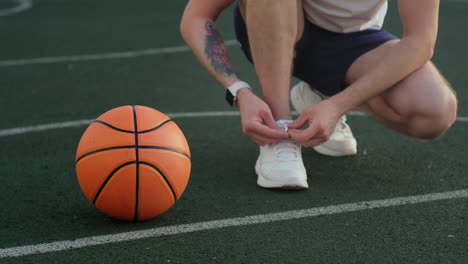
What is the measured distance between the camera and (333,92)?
4.09m

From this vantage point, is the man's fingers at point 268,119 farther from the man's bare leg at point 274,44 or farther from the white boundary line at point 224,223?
the white boundary line at point 224,223

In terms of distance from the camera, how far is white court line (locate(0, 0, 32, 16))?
9627 mm

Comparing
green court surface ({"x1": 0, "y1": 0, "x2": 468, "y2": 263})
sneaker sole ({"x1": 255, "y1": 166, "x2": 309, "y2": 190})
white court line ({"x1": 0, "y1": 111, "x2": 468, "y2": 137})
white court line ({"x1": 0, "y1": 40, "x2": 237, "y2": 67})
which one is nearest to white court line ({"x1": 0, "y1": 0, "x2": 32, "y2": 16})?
white court line ({"x1": 0, "y1": 40, "x2": 237, "y2": 67})

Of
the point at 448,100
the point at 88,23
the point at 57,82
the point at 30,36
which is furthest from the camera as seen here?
the point at 88,23

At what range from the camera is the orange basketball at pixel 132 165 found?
3082 mm

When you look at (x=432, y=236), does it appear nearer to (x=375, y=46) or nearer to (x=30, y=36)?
(x=375, y=46)

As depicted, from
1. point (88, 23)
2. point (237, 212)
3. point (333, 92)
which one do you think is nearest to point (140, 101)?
point (333, 92)

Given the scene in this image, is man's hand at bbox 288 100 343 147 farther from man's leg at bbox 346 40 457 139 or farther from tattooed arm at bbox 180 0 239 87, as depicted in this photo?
tattooed arm at bbox 180 0 239 87

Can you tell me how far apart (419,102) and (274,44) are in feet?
2.69

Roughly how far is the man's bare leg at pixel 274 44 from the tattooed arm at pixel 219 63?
124 mm

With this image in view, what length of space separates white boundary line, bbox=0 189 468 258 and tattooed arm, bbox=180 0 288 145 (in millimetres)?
426

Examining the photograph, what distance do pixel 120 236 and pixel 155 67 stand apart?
3.82m

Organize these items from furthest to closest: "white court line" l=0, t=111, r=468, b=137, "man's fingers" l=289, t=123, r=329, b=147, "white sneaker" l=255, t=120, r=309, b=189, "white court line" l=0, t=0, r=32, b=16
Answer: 1. "white court line" l=0, t=0, r=32, b=16
2. "white court line" l=0, t=111, r=468, b=137
3. "white sneaker" l=255, t=120, r=309, b=189
4. "man's fingers" l=289, t=123, r=329, b=147

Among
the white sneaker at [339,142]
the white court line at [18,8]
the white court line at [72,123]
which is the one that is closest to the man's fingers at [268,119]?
the white sneaker at [339,142]
